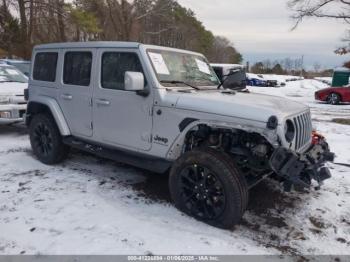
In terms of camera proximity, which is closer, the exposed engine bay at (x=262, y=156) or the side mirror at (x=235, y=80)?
the exposed engine bay at (x=262, y=156)

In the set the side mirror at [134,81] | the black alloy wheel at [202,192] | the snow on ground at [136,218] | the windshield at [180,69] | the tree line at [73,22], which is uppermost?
the tree line at [73,22]

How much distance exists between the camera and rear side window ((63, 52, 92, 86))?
15.9 feet

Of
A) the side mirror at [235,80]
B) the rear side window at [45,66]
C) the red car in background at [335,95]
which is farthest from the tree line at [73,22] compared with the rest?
the side mirror at [235,80]

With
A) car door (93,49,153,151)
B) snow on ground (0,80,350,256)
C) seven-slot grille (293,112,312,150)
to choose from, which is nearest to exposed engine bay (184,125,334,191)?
seven-slot grille (293,112,312,150)

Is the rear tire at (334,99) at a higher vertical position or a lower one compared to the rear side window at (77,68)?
lower

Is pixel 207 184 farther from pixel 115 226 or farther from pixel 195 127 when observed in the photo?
pixel 115 226

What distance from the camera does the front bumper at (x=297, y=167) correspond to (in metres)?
3.28

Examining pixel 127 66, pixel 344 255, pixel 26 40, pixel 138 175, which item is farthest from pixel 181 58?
pixel 26 40

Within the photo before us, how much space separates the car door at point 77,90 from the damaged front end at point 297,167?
2739 millimetres

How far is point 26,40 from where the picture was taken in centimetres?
2728

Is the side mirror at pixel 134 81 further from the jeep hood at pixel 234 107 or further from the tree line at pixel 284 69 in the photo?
the tree line at pixel 284 69

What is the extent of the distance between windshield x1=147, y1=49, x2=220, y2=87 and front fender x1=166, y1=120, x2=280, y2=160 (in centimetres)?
70

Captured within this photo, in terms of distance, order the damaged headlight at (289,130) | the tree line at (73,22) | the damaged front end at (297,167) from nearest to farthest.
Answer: the damaged front end at (297,167), the damaged headlight at (289,130), the tree line at (73,22)

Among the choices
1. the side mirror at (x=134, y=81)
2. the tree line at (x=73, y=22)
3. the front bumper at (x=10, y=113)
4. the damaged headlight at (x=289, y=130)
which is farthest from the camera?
the tree line at (x=73, y=22)
